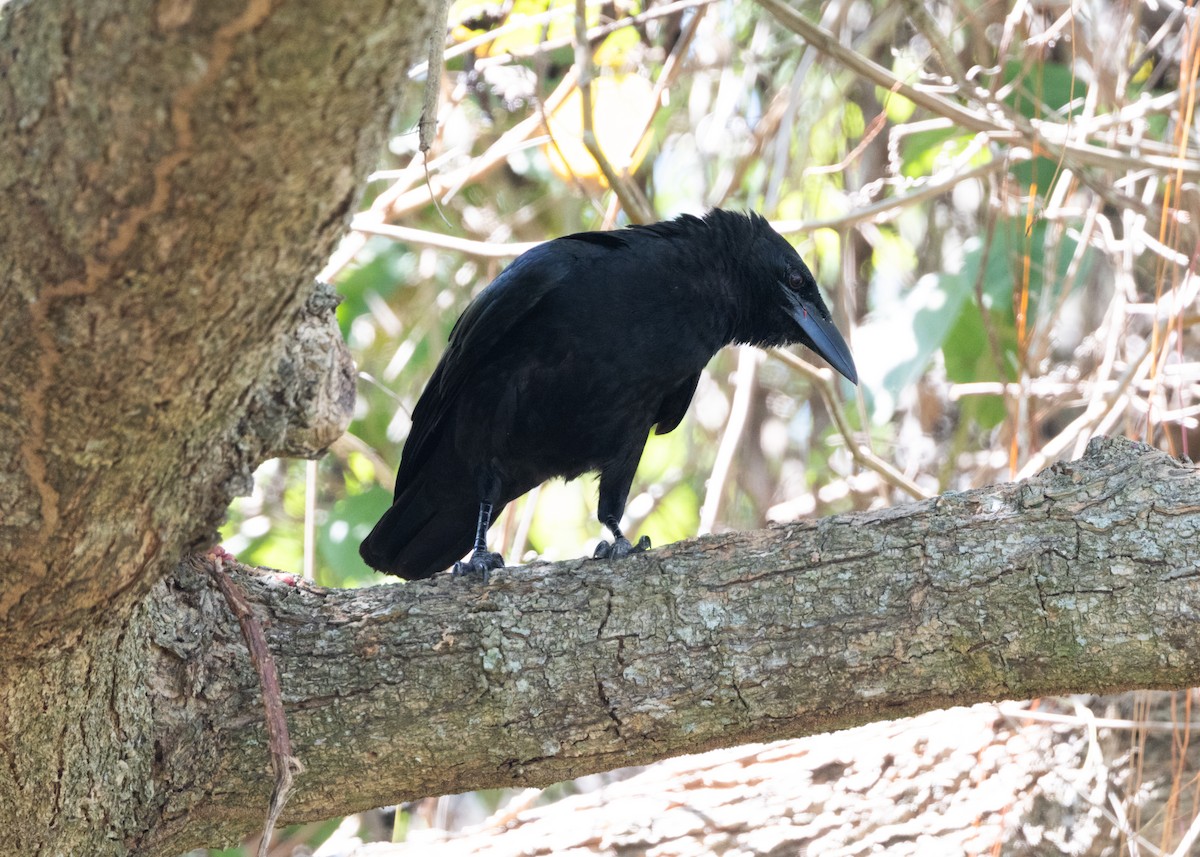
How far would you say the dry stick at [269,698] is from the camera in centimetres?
206

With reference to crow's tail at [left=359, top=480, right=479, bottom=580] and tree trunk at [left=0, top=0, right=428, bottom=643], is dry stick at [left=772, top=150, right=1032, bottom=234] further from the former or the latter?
tree trunk at [left=0, top=0, right=428, bottom=643]

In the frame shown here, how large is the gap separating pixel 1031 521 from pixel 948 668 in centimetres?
34

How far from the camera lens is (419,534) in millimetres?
3924

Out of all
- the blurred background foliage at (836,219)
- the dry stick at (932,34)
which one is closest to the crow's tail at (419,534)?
the blurred background foliage at (836,219)

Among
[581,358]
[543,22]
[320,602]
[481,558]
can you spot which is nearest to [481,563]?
[481,558]

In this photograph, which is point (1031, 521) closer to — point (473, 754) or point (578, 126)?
point (473, 754)

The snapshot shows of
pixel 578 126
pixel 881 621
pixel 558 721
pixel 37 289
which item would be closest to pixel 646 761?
pixel 558 721

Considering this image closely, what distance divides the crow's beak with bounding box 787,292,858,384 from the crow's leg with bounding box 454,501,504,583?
1137 mm

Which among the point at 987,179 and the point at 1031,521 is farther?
the point at 987,179

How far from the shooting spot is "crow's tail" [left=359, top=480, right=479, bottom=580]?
387cm

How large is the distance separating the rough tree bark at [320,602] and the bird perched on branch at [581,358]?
2.80 ft

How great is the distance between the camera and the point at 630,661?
95.3 inches

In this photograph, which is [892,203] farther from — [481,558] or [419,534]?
[419,534]

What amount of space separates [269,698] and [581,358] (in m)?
1.54
